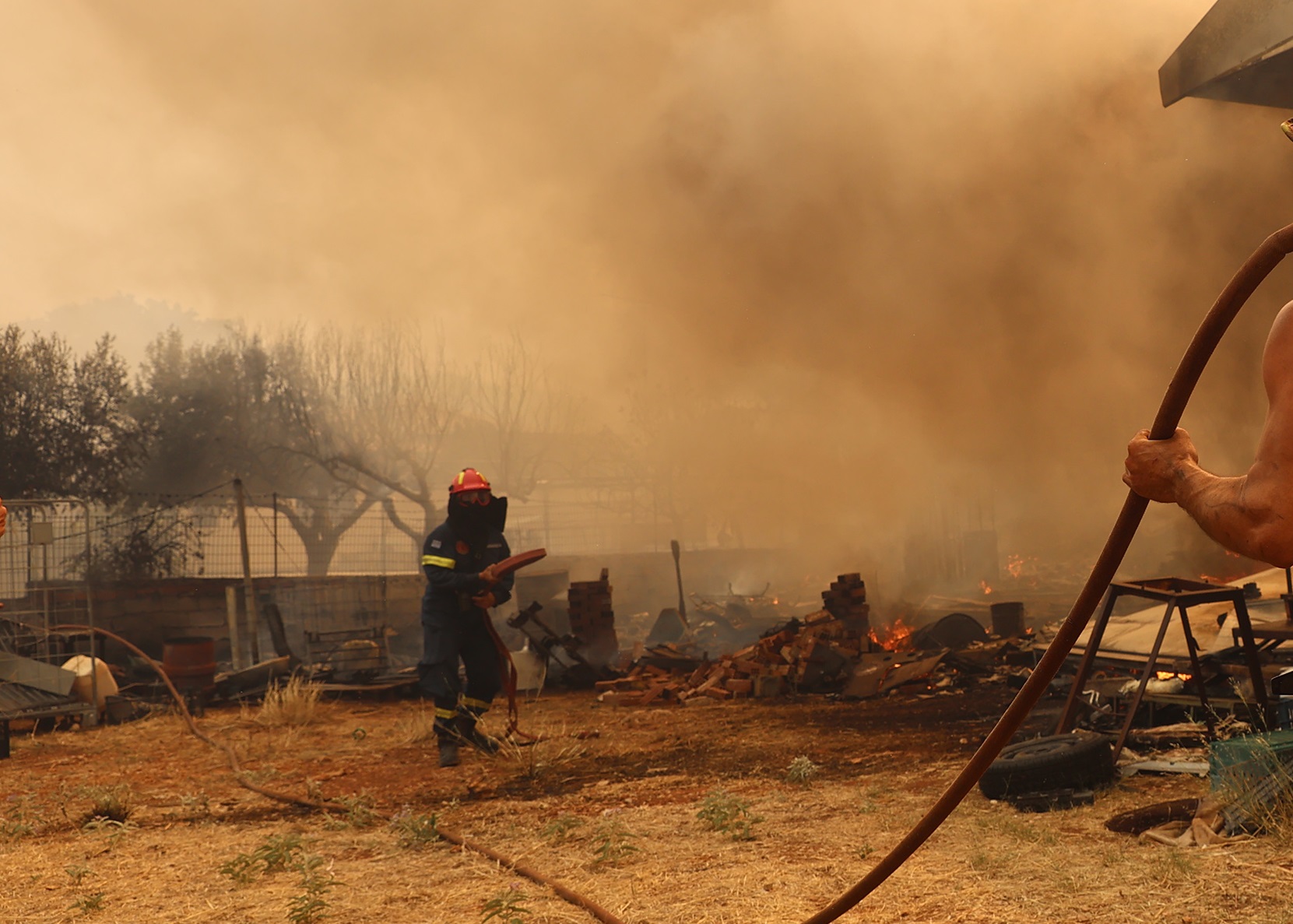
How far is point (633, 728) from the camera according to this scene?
8.34 metres

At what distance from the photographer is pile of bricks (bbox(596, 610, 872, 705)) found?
32.4ft

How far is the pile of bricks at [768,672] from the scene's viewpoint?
989cm

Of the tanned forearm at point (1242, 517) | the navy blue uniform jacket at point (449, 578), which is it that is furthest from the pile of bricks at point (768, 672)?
the tanned forearm at point (1242, 517)

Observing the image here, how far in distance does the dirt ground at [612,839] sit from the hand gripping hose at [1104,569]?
2.66 ft

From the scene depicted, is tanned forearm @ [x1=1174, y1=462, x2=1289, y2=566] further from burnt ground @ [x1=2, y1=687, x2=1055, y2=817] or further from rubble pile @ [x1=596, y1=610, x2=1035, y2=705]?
rubble pile @ [x1=596, y1=610, x2=1035, y2=705]

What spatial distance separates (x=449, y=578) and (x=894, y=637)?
21.2ft

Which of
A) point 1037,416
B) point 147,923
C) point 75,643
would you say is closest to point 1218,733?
point 147,923

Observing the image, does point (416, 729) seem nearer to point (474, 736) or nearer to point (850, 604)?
point (474, 736)

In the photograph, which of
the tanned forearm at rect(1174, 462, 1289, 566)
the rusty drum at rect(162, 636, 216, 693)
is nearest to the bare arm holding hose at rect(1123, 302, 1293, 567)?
the tanned forearm at rect(1174, 462, 1289, 566)

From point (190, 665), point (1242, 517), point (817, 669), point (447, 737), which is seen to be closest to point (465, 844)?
point (447, 737)

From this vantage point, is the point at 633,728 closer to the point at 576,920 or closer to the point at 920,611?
the point at 576,920

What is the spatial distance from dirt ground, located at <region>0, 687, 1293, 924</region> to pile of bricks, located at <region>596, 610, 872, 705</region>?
1.77 m

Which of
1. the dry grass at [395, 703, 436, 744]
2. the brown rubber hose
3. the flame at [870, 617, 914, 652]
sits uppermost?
the brown rubber hose

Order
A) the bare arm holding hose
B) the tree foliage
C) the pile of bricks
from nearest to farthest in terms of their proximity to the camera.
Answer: the bare arm holding hose → the pile of bricks → the tree foliage
